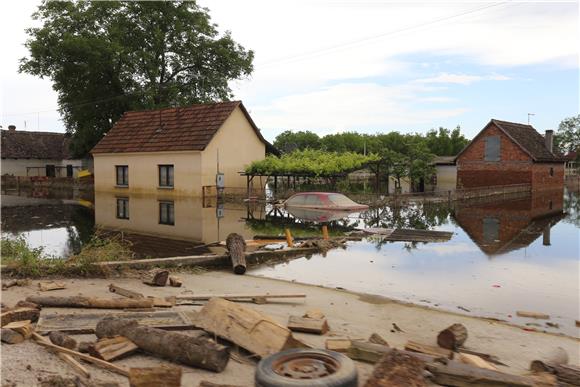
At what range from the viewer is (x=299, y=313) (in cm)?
785

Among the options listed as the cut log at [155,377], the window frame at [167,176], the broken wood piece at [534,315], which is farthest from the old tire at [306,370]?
the window frame at [167,176]

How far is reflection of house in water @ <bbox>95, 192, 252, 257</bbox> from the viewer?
584 inches

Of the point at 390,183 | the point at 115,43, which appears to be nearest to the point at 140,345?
the point at 115,43

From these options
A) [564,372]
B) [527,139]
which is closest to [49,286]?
[564,372]

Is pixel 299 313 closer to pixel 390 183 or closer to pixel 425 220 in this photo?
pixel 425 220

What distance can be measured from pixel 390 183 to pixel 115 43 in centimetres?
2739

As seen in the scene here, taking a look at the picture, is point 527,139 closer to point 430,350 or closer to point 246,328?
point 430,350

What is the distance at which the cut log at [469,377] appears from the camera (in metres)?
4.78

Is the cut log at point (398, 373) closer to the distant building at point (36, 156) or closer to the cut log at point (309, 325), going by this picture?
the cut log at point (309, 325)

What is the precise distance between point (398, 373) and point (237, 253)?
24.3ft

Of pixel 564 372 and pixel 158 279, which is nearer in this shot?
pixel 564 372

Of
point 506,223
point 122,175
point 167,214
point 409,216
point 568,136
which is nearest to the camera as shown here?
point 506,223

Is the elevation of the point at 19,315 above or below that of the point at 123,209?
below

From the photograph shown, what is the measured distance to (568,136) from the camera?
91375 millimetres
